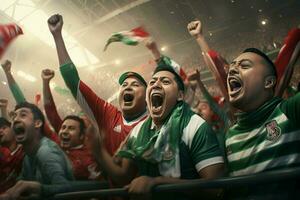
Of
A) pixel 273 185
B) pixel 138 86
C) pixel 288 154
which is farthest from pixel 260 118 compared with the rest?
pixel 138 86

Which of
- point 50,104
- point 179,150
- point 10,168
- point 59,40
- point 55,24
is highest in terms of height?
point 55,24

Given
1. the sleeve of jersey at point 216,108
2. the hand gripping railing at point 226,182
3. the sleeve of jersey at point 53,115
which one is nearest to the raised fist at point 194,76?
the sleeve of jersey at point 216,108

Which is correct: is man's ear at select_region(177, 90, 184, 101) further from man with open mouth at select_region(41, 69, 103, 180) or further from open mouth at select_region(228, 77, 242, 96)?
man with open mouth at select_region(41, 69, 103, 180)

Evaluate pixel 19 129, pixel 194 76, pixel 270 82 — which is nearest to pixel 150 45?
pixel 194 76

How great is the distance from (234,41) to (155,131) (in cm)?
1145

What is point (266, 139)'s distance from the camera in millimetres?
1686

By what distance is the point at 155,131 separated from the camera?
212 cm

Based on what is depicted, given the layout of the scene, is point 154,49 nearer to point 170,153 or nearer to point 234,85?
point 234,85

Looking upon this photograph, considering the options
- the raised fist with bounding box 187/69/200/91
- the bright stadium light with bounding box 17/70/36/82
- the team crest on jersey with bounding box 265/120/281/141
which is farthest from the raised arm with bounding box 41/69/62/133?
the bright stadium light with bounding box 17/70/36/82

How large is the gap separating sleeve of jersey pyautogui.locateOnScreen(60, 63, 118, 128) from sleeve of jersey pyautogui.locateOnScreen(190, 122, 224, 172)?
1.06 metres

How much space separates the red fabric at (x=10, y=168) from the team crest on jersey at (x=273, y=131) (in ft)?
8.37

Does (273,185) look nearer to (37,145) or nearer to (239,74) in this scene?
(239,74)

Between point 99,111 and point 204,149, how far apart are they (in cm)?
126

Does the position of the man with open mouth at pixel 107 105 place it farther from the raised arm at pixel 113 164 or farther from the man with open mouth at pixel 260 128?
the man with open mouth at pixel 260 128
